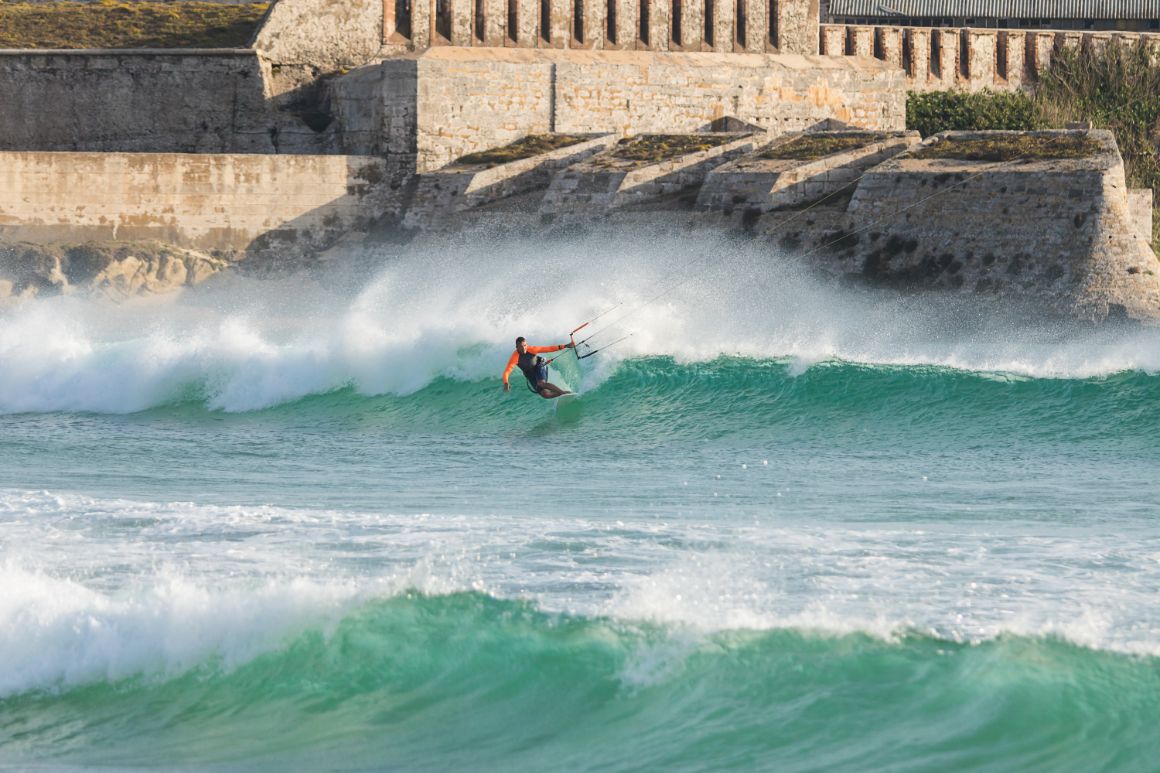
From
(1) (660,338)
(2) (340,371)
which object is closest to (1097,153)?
(1) (660,338)

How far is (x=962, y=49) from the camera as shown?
120 ft

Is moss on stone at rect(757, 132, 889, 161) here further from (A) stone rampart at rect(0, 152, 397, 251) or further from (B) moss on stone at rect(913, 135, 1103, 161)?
(A) stone rampart at rect(0, 152, 397, 251)

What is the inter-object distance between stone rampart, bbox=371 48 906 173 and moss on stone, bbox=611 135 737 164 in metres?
2.11

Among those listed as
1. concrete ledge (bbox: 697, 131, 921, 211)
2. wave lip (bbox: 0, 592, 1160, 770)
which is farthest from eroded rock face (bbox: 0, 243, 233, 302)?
wave lip (bbox: 0, 592, 1160, 770)

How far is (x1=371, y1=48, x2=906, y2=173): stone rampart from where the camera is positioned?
28.8 meters

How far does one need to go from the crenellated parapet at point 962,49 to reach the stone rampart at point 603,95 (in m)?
2.30

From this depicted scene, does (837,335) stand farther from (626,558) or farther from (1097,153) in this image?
(626,558)

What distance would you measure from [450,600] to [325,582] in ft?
2.63

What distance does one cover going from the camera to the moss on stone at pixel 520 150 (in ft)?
92.9

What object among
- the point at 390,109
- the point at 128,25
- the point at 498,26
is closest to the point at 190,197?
the point at 390,109

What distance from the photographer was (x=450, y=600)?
941 cm

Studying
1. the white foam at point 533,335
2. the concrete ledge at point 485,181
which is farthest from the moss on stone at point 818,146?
the concrete ledge at point 485,181

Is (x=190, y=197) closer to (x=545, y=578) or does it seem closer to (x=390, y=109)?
(x=390, y=109)

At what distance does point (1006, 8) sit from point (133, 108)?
25.3 metres
